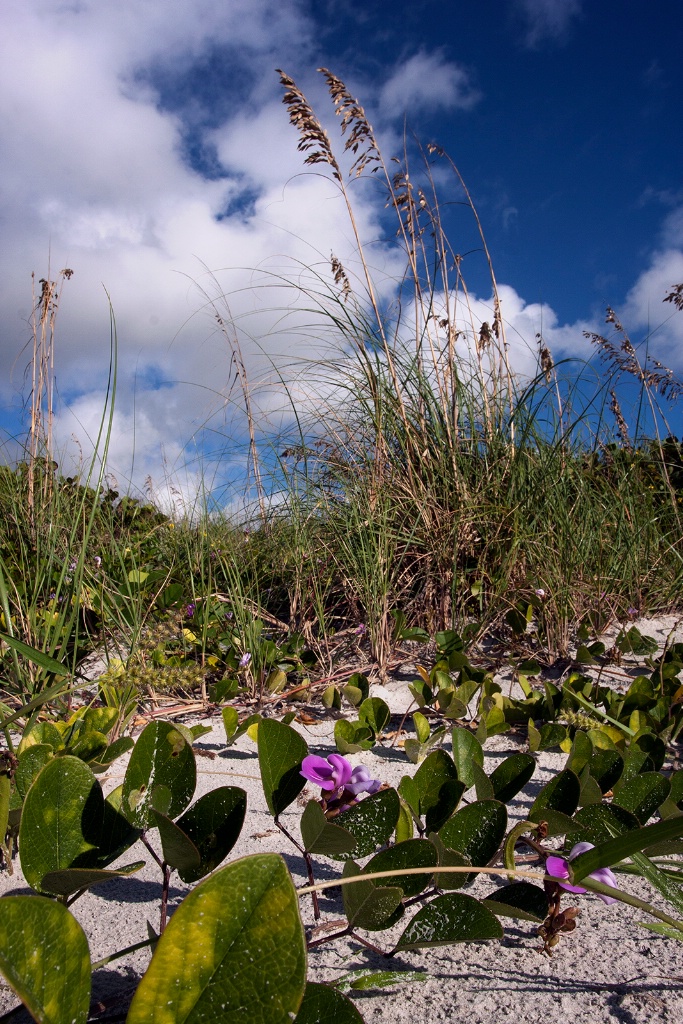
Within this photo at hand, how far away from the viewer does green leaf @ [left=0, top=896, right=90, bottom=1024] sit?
431 mm

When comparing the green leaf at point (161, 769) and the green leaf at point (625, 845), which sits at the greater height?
the green leaf at point (161, 769)

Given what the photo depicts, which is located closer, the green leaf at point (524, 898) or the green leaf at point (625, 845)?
the green leaf at point (625, 845)

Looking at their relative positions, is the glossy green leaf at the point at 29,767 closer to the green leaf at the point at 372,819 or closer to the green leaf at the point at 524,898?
the green leaf at the point at 372,819

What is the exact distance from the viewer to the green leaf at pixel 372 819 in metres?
0.69

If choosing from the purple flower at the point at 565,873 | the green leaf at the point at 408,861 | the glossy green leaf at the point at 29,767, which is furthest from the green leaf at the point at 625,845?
the glossy green leaf at the point at 29,767

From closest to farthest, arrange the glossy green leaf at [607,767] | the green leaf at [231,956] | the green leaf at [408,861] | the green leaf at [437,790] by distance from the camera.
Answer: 1. the green leaf at [231,956]
2. the green leaf at [408,861]
3. the green leaf at [437,790]
4. the glossy green leaf at [607,767]

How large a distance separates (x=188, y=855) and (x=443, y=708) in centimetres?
105

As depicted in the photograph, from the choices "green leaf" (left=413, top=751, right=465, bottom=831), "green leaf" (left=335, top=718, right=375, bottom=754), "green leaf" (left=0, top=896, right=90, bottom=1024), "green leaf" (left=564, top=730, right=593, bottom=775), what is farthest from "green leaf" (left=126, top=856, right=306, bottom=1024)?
"green leaf" (left=335, top=718, right=375, bottom=754)

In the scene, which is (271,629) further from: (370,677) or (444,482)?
(444,482)

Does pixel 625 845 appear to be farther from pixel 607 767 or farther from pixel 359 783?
pixel 607 767

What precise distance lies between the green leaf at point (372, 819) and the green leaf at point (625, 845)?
18 centimetres

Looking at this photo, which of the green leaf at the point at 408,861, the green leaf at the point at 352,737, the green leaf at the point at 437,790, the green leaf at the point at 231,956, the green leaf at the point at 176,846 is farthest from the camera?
the green leaf at the point at 352,737

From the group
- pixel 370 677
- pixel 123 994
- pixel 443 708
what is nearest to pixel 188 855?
pixel 123 994

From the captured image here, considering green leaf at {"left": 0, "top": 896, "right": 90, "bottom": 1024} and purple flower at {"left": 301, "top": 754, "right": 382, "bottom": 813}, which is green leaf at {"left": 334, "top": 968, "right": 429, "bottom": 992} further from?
green leaf at {"left": 0, "top": 896, "right": 90, "bottom": 1024}
